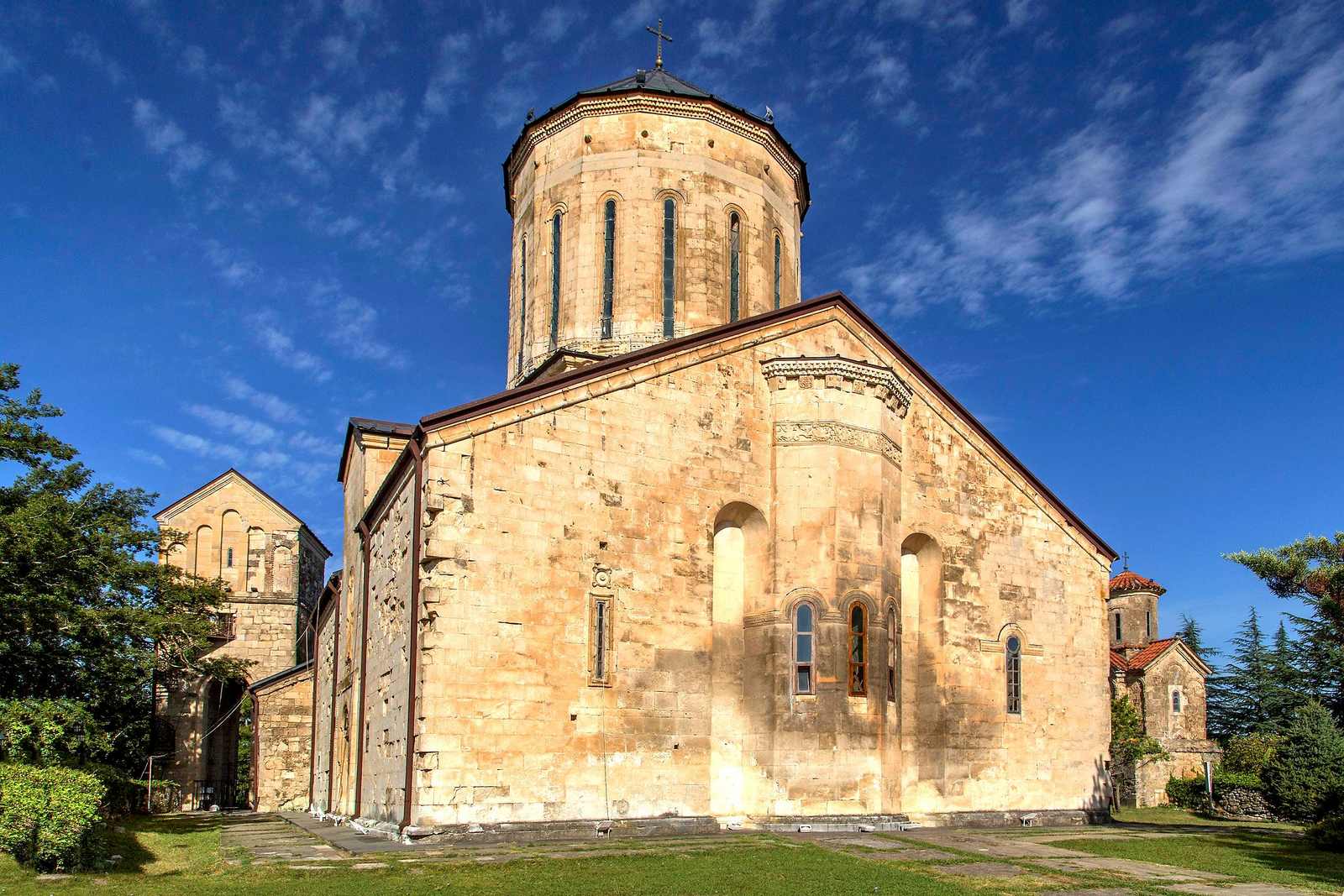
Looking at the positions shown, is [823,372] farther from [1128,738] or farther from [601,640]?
[1128,738]

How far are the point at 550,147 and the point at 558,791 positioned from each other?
14.9 meters

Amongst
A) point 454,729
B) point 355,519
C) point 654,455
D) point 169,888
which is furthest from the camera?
point 355,519

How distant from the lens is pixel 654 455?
17.2 metres

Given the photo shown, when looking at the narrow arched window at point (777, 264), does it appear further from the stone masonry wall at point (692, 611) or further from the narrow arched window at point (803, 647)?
the narrow arched window at point (803, 647)

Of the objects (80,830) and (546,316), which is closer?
(80,830)

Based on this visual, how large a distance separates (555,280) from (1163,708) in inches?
1248

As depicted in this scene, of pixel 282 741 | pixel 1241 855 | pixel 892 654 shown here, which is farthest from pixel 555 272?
pixel 1241 855

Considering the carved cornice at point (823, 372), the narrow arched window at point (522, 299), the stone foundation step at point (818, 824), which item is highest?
the narrow arched window at point (522, 299)

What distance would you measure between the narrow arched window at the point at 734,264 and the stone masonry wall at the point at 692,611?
369 centimetres

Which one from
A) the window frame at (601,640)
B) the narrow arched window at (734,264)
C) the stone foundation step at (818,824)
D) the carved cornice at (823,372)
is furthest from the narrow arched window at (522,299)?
the stone foundation step at (818,824)

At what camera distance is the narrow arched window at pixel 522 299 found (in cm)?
2397

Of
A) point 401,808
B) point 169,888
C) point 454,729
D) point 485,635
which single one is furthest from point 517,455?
point 169,888

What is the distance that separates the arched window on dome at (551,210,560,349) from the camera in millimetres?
22828

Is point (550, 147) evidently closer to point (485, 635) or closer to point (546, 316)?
point (546, 316)
